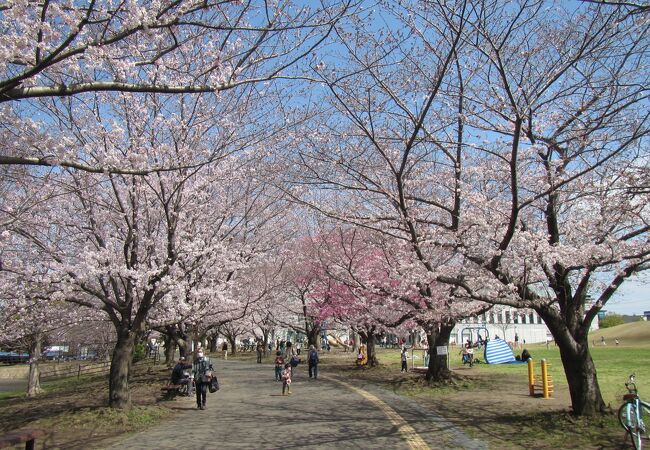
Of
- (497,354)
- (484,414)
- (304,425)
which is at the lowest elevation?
(497,354)

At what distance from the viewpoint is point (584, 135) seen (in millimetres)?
9336

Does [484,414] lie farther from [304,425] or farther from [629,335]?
[629,335]

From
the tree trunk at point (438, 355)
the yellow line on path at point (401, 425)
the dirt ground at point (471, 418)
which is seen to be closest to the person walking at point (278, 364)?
the dirt ground at point (471, 418)

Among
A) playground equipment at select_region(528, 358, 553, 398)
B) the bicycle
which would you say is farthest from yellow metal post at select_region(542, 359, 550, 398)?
the bicycle

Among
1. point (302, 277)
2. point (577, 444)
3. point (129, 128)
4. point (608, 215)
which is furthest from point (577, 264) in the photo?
point (302, 277)

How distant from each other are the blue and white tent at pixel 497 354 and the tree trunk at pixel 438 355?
13.9 metres

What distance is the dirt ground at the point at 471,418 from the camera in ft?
29.1

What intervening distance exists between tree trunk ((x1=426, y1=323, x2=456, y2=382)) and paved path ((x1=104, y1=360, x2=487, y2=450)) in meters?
2.79

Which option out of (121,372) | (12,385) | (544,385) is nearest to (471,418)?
(544,385)

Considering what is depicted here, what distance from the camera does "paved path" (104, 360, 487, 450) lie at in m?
8.56

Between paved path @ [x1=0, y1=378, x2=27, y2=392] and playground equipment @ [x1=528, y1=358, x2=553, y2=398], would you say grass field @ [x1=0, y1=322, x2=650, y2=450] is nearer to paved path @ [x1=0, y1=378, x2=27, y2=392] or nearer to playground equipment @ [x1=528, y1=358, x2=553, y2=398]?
playground equipment @ [x1=528, y1=358, x2=553, y2=398]

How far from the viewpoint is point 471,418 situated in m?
11.0

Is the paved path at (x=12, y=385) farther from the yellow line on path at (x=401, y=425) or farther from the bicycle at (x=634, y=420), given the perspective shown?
the bicycle at (x=634, y=420)

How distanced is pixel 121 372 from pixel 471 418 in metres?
8.35
